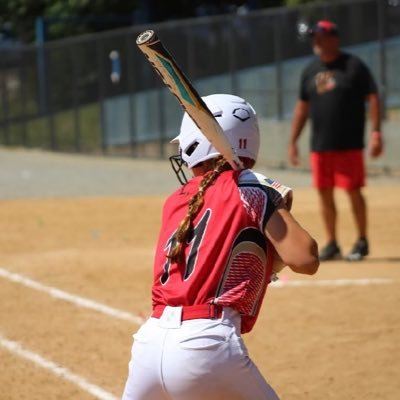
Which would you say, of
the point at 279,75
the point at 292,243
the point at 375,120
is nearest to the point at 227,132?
the point at 292,243

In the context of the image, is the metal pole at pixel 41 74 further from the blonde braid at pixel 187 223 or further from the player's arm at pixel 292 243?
the player's arm at pixel 292 243

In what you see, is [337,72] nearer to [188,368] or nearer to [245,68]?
[188,368]

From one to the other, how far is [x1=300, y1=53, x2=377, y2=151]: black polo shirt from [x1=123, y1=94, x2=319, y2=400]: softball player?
7643 mm

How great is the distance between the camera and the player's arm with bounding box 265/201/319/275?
166 inches

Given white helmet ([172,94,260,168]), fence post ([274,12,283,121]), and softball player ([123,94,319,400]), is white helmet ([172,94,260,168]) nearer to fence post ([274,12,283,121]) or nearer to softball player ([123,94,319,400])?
softball player ([123,94,319,400])

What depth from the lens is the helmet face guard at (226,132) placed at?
4430 millimetres

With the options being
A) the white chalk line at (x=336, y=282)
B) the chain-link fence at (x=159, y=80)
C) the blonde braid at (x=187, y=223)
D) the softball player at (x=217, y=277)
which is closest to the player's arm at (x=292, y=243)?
the softball player at (x=217, y=277)

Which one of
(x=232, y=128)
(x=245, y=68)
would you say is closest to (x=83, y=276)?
(x=232, y=128)

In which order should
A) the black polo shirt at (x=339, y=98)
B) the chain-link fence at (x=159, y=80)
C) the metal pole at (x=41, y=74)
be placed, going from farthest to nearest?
1. the metal pole at (x=41, y=74)
2. the chain-link fence at (x=159, y=80)
3. the black polo shirt at (x=339, y=98)

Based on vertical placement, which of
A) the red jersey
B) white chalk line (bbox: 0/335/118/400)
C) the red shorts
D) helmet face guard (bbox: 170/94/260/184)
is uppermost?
helmet face guard (bbox: 170/94/260/184)

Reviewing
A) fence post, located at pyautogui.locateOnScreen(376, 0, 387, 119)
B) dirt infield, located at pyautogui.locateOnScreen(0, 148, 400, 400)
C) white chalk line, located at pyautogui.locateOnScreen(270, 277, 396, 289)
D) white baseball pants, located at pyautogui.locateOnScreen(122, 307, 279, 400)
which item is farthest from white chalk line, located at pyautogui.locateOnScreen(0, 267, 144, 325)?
fence post, located at pyautogui.locateOnScreen(376, 0, 387, 119)

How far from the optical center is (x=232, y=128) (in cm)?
442

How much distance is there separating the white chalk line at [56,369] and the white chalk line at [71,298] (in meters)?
1.09

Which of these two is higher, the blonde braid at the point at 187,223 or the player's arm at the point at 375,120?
the blonde braid at the point at 187,223
